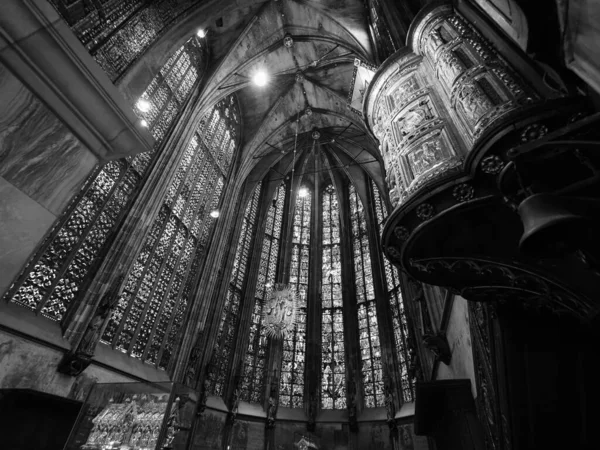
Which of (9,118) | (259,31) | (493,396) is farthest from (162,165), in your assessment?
(493,396)

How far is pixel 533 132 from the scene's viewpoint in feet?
8.57

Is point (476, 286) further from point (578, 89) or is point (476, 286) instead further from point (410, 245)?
point (578, 89)

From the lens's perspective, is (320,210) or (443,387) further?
(320,210)

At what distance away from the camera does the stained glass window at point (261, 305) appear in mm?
12852

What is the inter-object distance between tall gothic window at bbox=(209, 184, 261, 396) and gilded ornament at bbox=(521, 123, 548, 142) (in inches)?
443

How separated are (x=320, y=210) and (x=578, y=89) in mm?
15798

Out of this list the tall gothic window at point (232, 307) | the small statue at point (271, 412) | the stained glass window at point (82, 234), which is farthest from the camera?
the tall gothic window at point (232, 307)

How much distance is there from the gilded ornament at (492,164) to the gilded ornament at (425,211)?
1.97ft

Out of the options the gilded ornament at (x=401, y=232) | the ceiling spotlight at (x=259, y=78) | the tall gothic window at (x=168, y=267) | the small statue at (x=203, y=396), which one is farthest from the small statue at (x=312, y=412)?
the ceiling spotlight at (x=259, y=78)

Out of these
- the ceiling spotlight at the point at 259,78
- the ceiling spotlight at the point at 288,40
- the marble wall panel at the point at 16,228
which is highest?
the ceiling spotlight at the point at 288,40

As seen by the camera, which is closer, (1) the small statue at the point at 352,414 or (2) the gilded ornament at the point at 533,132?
(2) the gilded ornament at the point at 533,132

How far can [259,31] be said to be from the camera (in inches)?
533

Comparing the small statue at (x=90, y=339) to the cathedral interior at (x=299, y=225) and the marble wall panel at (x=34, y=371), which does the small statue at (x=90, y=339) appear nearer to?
the cathedral interior at (x=299, y=225)

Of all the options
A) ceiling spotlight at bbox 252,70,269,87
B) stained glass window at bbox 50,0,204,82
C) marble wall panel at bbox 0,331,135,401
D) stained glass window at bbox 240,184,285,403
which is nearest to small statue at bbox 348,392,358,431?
stained glass window at bbox 240,184,285,403
